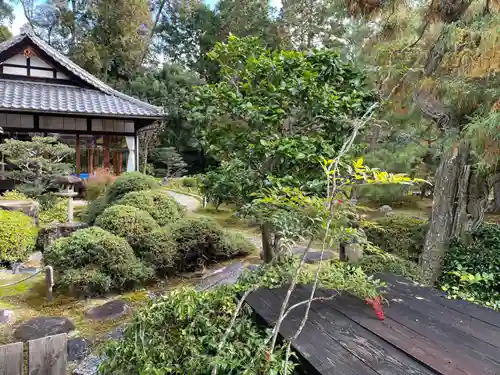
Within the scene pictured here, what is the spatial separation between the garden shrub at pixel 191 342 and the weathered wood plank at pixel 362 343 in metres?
0.28

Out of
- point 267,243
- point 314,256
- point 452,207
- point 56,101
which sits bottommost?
point 314,256

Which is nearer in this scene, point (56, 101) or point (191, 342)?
point (191, 342)

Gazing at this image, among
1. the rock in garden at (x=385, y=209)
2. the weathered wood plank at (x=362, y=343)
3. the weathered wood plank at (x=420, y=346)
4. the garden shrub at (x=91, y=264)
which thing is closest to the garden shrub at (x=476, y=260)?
the weathered wood plank at (x=420, y=346)

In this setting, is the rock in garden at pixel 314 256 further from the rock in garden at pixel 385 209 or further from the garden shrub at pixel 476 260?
the rock in garden at pixel 385 209

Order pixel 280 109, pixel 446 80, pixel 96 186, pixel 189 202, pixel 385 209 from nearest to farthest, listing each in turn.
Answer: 1. pixel 280 109
2. pixel 446 80
3. pixel 96 186
4. pixel 189 202
5. pixel 385 209

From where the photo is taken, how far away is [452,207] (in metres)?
4.02

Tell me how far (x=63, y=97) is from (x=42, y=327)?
7.52 meters

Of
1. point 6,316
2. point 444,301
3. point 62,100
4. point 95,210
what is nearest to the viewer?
point 444,301

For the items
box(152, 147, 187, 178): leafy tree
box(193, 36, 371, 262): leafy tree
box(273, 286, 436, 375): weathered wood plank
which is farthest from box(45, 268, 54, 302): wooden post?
box(152, 147, 187, 178): leafy tree

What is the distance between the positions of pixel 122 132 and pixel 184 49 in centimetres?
1111

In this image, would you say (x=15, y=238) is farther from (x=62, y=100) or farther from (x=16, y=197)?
(x=62, y=100)

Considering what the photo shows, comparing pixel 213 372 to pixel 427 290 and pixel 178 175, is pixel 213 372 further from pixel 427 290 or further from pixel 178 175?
pixel 178 175

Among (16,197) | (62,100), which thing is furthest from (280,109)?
(62,100)

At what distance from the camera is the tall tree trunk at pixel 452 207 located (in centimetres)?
395
